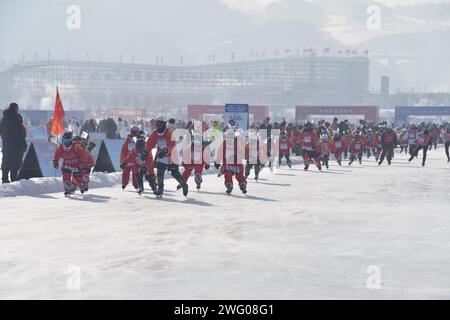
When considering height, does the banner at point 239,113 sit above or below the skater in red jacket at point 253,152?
above

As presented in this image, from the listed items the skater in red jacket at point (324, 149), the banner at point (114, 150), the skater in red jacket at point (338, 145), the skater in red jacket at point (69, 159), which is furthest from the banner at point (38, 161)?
the skater in red jacket at point (338, 145)

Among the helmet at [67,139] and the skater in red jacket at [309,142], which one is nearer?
the helmet at [67,139]

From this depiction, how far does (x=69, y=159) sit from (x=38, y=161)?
3435mm

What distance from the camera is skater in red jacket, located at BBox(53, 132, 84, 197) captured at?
17.4m

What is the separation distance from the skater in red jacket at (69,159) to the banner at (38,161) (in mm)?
2851

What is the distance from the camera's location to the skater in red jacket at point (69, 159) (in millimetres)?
17375

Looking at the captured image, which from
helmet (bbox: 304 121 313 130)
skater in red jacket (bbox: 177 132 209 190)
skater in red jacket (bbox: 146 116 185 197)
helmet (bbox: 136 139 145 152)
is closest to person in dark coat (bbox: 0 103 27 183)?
helmet (bbox: 136 139 145 152)

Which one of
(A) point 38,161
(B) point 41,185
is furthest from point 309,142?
(B) point 41,185

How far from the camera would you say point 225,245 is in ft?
34.5

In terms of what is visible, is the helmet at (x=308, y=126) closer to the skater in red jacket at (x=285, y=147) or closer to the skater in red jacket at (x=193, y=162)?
the skater in red jacket at (x=285, y=147)

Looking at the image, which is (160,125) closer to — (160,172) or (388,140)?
(160,172)

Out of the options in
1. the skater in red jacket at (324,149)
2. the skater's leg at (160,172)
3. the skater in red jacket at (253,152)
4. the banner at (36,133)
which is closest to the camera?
the skater's leg at (160,172)

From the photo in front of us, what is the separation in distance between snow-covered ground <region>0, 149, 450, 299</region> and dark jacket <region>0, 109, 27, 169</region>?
180 cm
